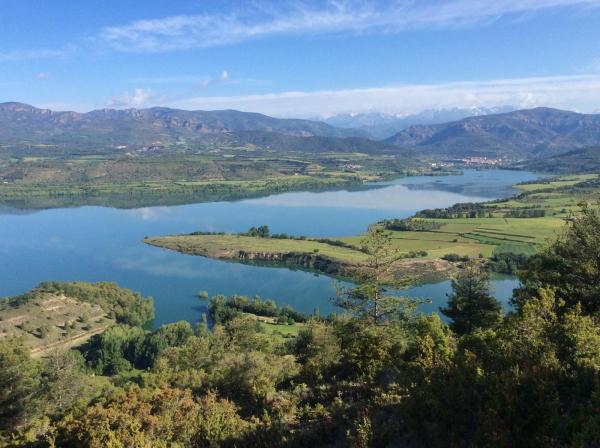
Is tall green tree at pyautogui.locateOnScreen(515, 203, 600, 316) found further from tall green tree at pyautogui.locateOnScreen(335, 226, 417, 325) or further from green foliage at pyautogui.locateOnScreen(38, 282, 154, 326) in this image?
green foliage at pyautogui.locateOnScreen(38, 282, 154, 326)

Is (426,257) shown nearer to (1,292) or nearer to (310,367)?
(310,367)

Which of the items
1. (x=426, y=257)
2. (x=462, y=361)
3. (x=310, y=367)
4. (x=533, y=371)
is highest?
(x=533, y=371)

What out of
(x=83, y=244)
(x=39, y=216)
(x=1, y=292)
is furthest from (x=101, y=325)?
(x=39, y=216)

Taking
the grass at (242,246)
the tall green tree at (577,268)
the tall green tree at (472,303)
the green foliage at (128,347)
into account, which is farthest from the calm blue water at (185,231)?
the tall green tree at (577,268)

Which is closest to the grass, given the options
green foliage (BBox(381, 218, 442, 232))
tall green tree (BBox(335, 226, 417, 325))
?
green foliage (BBox(381, 218, 442, 232))

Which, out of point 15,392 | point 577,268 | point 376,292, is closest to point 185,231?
point 15,392

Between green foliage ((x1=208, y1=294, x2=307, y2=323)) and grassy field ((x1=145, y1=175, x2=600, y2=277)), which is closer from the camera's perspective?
green foliage ((x1=208, y1=294, x2=307, y2=323))
